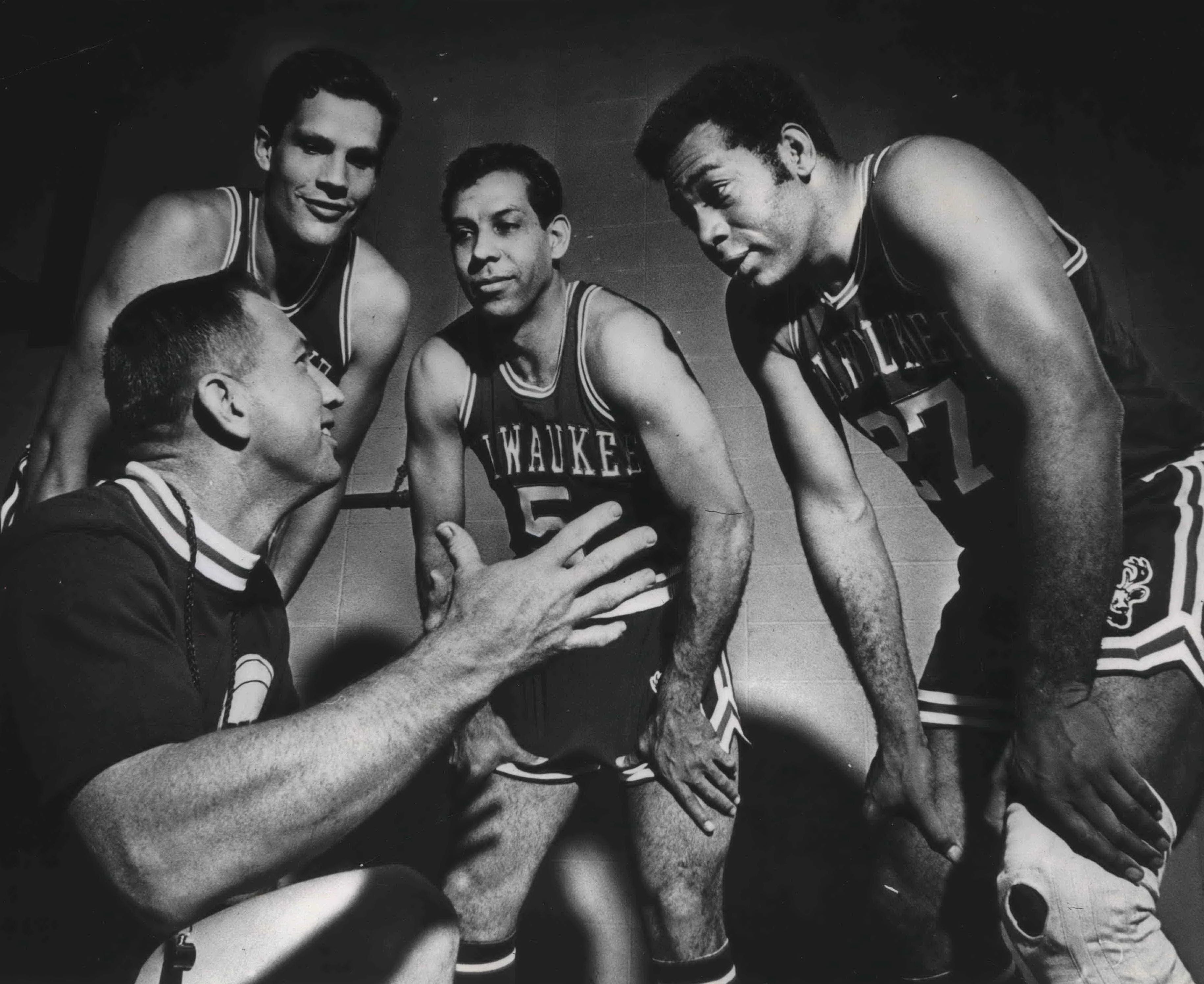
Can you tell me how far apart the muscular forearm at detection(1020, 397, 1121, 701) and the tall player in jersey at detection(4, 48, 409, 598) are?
835 millimetres

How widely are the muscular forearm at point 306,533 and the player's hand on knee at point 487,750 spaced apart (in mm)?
306

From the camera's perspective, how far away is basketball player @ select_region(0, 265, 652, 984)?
1.93 ft

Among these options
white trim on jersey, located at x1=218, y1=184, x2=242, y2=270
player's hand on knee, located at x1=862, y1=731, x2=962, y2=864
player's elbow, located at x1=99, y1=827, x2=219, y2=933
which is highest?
white trim on jersey, located at x1=218, y1=184, x2=242, y2=270

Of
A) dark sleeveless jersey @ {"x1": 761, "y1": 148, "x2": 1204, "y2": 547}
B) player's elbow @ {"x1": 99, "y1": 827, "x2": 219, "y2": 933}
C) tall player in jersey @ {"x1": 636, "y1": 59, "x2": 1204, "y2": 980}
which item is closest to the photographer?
player's elbow @ {"x1": 99, "y1": 827, "x2": 219, "y2": 933}

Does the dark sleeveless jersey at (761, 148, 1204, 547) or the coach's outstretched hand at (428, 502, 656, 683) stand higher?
the dark sleeveless jersey at (761, 148, 1204, 547)

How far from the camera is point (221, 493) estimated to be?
85 cm

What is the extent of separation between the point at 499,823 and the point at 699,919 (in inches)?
10.7

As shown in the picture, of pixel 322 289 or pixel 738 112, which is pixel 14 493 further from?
pixel 738 112

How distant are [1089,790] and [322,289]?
1081 millimetres

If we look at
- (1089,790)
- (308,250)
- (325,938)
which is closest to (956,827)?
(1089,790)

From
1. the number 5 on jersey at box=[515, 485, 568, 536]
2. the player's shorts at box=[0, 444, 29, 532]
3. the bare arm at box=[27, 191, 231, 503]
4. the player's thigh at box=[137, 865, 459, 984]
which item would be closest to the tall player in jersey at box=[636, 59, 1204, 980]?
the number 5 on jersey at box=[515, 485, 568, 536]

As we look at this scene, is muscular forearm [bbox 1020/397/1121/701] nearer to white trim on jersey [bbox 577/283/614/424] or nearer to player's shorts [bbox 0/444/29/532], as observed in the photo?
white trim on jersey [bbox 577/283/614/424]

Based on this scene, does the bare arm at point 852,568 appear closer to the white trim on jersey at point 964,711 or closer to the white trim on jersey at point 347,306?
the white trim on jersey at point 964,711

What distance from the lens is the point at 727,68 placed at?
1.07m
